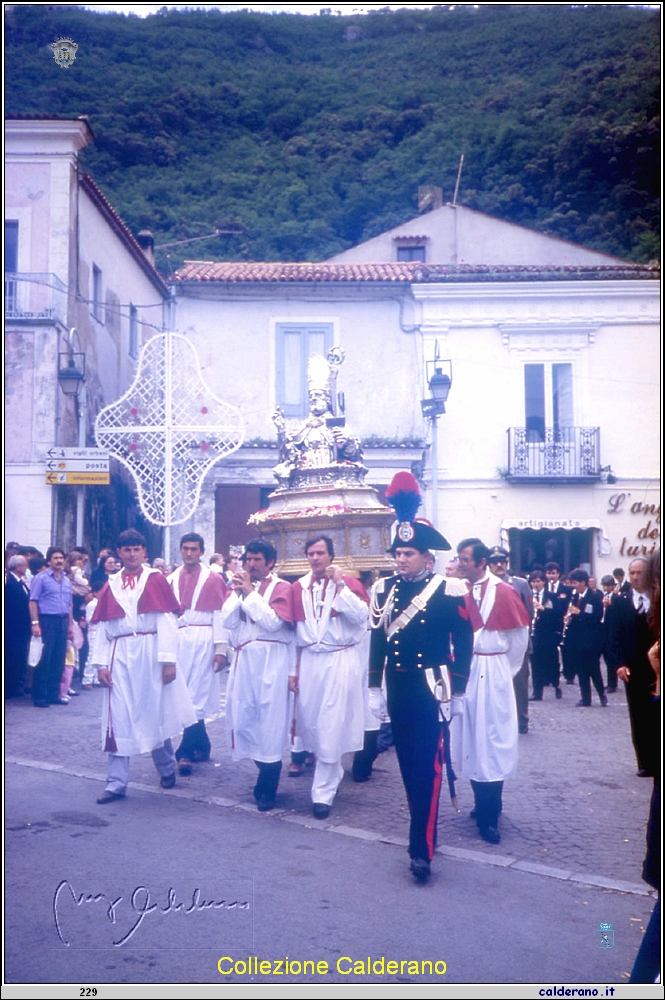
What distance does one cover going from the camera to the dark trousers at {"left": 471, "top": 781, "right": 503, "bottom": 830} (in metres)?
5.88

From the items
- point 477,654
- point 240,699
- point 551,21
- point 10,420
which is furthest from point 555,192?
point 10,420

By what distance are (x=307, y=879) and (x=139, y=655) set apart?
243cm

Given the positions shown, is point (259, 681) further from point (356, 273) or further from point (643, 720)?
point (356, 273)

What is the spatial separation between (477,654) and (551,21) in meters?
3.80

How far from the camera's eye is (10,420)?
10.9 metres

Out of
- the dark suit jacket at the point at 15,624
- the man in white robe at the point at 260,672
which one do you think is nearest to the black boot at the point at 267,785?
the man in white robe at the point at 260,672

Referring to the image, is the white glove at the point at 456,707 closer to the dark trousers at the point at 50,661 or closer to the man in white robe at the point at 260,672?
the man in white robe at the point at 260,672

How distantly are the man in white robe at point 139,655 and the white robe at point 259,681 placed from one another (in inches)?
16.8

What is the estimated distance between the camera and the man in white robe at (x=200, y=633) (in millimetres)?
7934

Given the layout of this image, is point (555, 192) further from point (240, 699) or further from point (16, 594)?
point (16, 594)

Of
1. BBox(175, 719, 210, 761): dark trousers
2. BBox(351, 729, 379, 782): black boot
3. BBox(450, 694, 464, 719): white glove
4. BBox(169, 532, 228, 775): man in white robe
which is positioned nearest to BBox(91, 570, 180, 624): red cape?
BBox(169, 532, 228, 775): man in white robe

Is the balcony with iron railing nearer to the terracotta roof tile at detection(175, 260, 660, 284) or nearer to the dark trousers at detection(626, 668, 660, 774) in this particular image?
the terracotta roof tile at detection(175, 260, 660, 284)

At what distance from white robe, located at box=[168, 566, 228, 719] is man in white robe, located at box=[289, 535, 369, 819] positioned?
4.89ft
